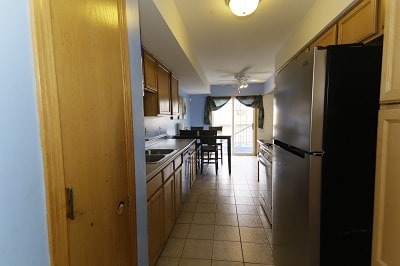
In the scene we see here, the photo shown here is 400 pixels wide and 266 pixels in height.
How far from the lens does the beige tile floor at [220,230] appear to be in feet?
6.61

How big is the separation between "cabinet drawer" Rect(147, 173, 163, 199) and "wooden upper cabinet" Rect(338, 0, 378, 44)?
182 centimetres

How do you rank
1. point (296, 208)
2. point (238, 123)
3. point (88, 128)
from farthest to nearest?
1. point (238, 123)
2. point (296, 208)
3. point (88, 128)

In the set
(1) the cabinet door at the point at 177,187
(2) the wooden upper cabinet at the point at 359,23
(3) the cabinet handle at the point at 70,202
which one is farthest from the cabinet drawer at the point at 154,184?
(2) the wooden upper cabinet at the point at 359,23

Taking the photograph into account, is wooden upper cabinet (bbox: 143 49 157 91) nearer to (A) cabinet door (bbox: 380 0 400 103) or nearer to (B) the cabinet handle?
(B) the cabinet handle

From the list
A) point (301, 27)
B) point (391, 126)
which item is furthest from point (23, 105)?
point (301, 27)

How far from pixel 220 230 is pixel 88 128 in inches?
85.2

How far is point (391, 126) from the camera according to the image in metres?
0.78

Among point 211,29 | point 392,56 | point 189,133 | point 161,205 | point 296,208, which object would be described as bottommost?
point 161,205

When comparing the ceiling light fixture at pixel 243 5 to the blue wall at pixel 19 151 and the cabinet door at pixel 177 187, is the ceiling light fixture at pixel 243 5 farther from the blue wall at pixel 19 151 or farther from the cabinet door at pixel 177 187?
the cabinet door at pixel 177 187

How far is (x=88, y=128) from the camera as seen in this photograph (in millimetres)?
785

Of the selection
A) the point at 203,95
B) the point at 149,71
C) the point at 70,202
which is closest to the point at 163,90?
the point at 149,71

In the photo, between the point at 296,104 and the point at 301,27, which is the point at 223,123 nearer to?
the point at 301,27

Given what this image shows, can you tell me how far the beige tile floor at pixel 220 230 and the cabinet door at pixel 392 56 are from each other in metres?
1.75

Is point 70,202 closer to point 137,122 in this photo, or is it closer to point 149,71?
point 137,122
